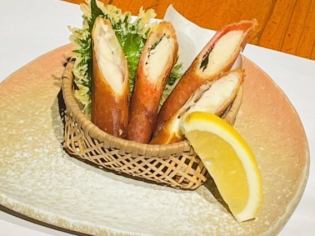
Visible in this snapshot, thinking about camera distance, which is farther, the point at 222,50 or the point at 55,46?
the point at 55,46

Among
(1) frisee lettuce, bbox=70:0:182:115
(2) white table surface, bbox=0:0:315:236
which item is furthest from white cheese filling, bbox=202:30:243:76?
(2) white table surface, bbox=0:0:315:236

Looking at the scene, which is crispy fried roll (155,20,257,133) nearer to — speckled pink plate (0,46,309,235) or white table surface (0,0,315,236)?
speckled pink plate (0,46,309,235)

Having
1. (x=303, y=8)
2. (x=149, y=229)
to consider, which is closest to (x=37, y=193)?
(x=149, y=229)

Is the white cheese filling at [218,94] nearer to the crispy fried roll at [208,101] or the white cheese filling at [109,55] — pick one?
the crispy fried roll at [208,101]

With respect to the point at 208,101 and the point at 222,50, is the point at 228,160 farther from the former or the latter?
the point at 222,50

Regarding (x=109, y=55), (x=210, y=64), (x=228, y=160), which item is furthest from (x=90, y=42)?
(x=228, y=160)

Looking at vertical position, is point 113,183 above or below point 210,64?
below
